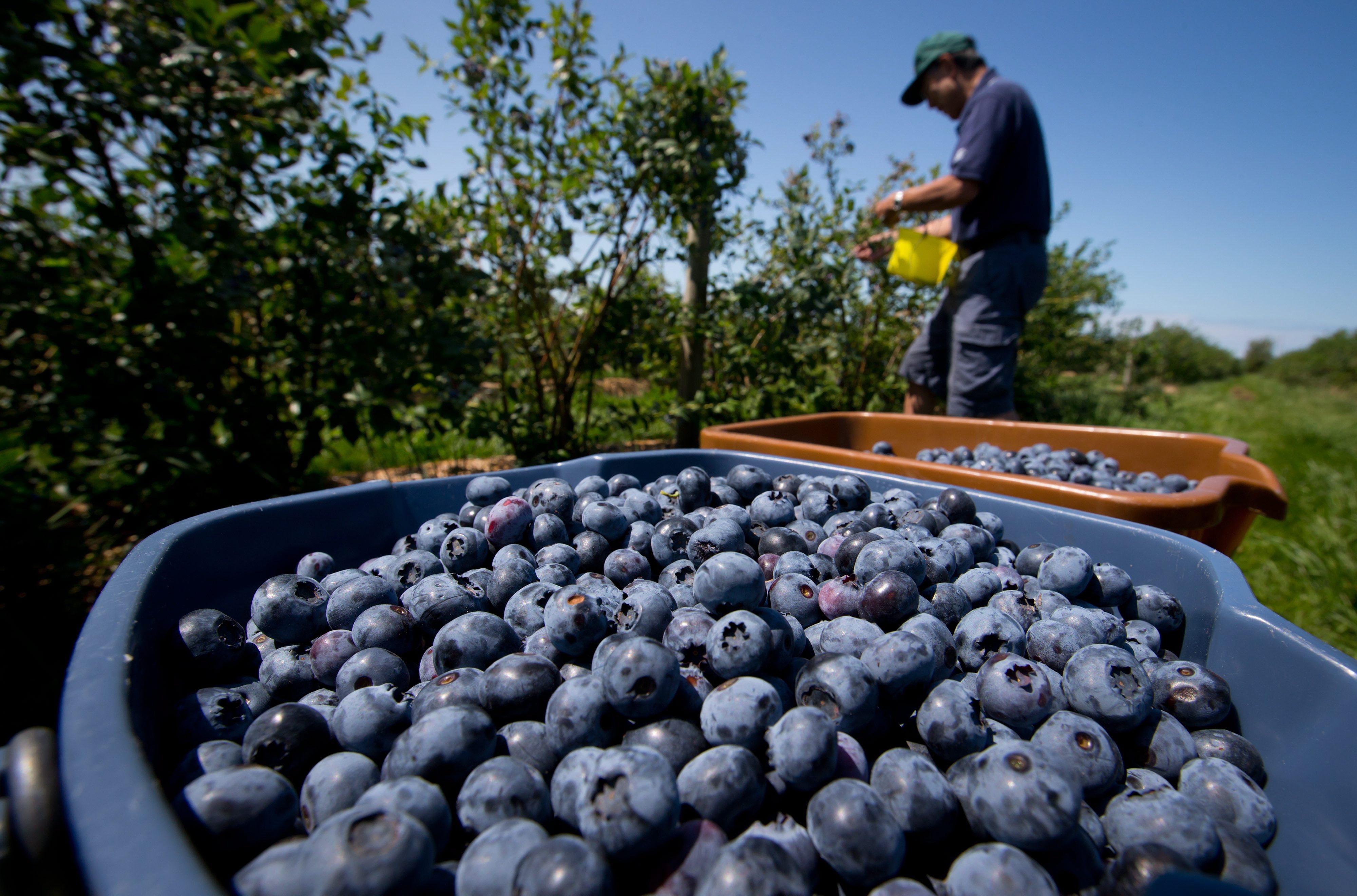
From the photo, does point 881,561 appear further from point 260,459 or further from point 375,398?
point 260,459

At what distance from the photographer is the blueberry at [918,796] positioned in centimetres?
57

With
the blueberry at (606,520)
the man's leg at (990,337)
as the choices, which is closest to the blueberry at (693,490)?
the blueberry at (606,520)

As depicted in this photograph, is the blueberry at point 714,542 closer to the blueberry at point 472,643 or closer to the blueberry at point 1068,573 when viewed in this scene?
the blueberry at point 472,643

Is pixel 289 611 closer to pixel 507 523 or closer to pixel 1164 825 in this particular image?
pixel 507 523

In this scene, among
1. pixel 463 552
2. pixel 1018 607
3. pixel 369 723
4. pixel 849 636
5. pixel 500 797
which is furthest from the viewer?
pixel 463 552

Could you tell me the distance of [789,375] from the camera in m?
3.36

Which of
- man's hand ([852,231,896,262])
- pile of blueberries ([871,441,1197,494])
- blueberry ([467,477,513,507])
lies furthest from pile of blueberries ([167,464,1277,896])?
man's hand ([852,231,896,262])

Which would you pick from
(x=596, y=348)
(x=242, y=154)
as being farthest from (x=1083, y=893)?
(x=596, y=348)

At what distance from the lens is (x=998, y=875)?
499 mm

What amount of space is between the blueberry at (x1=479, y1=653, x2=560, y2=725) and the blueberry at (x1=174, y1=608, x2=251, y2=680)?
0.34m

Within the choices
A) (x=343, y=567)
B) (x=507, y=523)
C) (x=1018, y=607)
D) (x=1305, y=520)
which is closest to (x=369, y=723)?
(x=507, y=523)

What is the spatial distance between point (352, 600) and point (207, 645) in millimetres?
162

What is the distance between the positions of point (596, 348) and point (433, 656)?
240 cm

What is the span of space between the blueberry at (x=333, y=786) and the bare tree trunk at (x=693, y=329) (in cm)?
244
